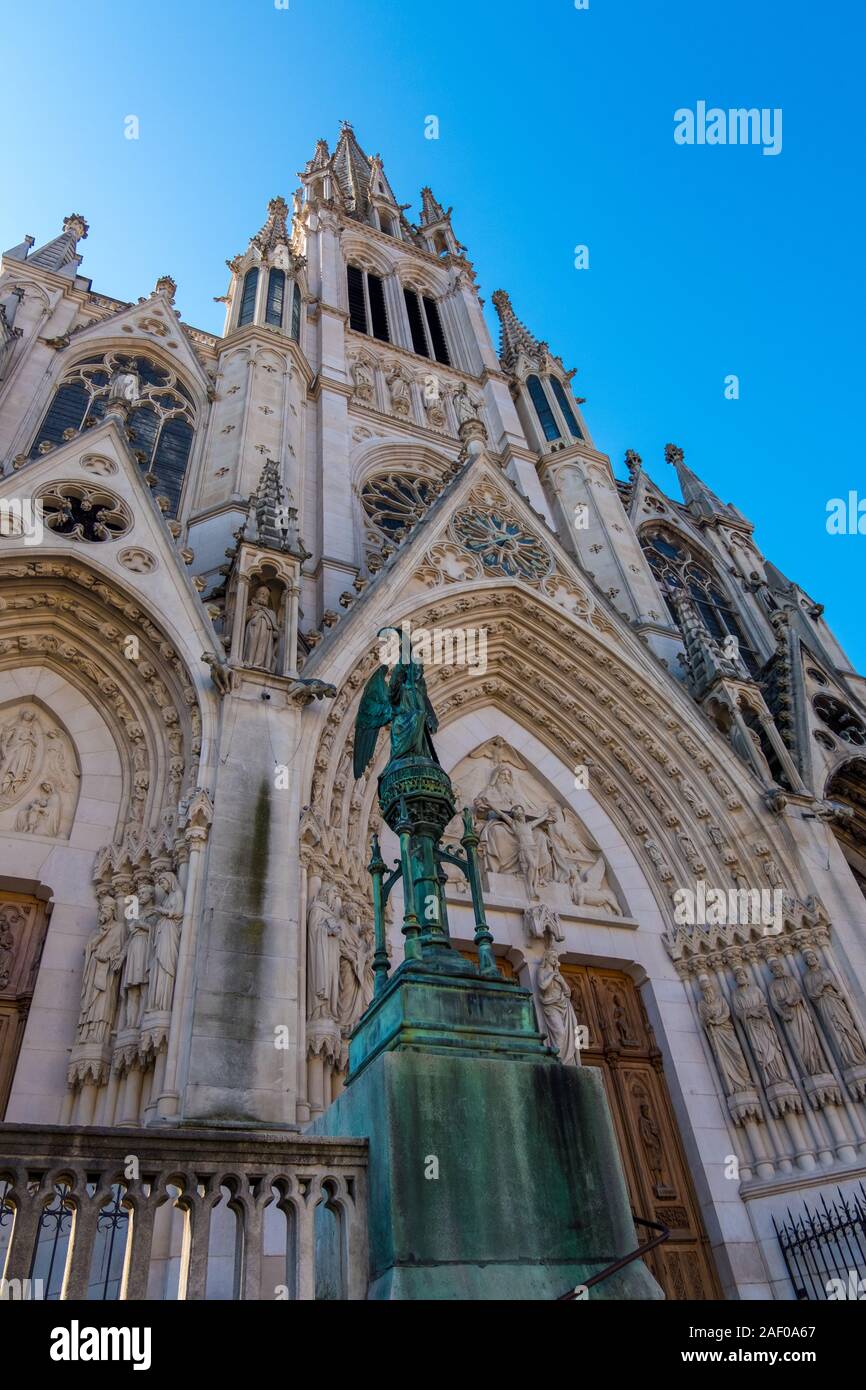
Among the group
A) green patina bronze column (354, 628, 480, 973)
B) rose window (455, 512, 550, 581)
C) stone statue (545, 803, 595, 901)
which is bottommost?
green patina bronze column (354, 628, 480, 973)

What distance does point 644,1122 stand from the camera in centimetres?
982

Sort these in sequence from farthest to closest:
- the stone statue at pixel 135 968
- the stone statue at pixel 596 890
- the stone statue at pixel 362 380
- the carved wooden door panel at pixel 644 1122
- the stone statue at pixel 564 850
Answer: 1. the stone statue at pixel 362 380
2. the stone statue at pixel 564 850
3. the stone statue at pixel 596 890
4. the carved wooden door panel at pixel 644 1122
5. the stone statue at pixel 135 968

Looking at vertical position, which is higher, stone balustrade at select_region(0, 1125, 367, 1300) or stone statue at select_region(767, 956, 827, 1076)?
stone statue at select_region(767, 956, 827, 1076)

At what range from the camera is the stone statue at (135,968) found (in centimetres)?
707

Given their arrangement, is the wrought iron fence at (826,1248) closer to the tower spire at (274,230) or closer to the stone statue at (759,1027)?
the stone statue at (759,1027)

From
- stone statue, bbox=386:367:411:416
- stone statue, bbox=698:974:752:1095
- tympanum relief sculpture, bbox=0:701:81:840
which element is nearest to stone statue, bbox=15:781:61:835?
tympanum relief sculpture, bbox=0:701:81:840

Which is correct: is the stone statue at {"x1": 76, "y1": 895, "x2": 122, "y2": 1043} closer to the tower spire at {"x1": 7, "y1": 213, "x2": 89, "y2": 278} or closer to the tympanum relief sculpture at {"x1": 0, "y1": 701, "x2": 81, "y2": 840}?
the tympanum relief sculpture at {"x1": 0, "y1": 701, "x2": 81, "y2": 840}

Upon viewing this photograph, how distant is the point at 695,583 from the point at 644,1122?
1308 cm

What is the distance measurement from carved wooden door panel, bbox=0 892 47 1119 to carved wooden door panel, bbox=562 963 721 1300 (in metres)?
5.93

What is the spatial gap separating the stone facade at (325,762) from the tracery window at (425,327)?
4.83 metres

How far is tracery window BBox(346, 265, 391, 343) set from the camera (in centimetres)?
2139

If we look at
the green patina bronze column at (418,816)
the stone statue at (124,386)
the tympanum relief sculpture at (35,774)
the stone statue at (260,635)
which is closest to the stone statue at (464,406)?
the stone statue at (124,386)
